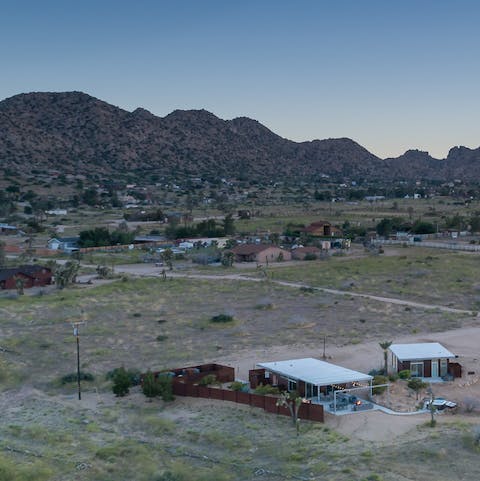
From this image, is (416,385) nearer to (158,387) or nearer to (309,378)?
(309,378)

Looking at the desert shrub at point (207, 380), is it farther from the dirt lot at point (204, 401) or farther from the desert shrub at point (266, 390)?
the desert shrub at point (266, 390)

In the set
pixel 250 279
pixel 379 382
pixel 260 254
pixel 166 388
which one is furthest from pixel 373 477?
pixel 260 254

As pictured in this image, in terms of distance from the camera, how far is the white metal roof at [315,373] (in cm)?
3097

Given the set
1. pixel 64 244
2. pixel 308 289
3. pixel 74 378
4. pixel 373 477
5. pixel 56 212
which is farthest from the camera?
pixel 56 212

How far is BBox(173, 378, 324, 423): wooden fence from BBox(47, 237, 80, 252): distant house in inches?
2159

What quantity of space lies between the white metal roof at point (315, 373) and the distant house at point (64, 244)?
179 ft

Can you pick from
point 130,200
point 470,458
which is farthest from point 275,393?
point 130,200

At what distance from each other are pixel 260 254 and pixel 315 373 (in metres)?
47.1

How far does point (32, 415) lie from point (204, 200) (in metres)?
133

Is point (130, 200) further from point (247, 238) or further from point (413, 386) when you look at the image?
point (413, 386)

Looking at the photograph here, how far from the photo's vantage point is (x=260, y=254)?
3110 inches

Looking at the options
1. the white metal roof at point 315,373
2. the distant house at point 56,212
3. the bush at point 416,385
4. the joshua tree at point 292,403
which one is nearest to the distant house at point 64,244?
the distant house at point 56,212

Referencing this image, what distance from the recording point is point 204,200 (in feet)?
533

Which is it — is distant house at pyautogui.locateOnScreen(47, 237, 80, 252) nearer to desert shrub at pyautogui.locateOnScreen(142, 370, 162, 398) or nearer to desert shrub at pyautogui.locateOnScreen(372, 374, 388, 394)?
desert shrub at pyautogui.locateOnScreen(142, 370, 162, 398)
